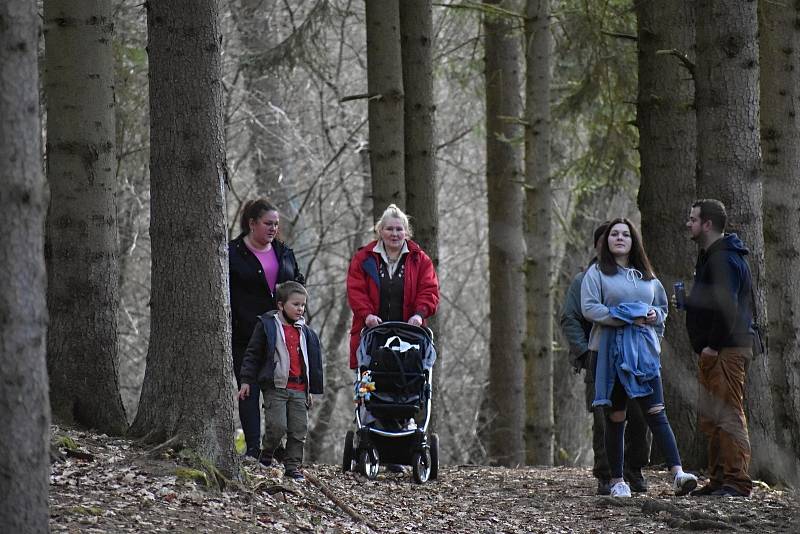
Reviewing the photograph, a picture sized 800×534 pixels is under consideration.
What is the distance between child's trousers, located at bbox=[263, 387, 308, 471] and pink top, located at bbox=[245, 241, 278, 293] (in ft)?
3.56

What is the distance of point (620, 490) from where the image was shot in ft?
27.6

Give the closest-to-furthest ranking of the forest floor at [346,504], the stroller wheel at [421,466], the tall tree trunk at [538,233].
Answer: the forest floor at [346,504]
the stroller wheel at [421,466]
the tall tree trunk at [538,233]

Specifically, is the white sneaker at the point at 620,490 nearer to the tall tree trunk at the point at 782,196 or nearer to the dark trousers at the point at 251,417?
the dark trousers at the point at 251,417

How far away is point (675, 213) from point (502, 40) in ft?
20.3

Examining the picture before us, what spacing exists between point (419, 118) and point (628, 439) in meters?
4.06

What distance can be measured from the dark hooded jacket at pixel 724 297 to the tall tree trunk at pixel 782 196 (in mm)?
2678

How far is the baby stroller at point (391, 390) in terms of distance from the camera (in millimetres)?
8930

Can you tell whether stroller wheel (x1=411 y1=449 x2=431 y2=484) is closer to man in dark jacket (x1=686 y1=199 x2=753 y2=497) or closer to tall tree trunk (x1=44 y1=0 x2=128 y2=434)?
man in dark jacket (x1=686 y1=199 x2=753 y2=497)

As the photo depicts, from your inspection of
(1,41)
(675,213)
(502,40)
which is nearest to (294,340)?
(675,213)

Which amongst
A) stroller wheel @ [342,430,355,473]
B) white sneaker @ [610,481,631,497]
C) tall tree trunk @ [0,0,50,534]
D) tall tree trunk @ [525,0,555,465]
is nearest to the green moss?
tall tree trunk @ [0,0,50,534]

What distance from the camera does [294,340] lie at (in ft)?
28.7

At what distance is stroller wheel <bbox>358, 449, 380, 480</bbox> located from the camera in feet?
29.5

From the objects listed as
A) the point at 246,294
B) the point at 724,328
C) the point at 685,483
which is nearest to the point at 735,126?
the point at 724,328

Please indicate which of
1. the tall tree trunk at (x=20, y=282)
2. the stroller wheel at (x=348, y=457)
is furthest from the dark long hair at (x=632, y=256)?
the tall tree trunk at (x=20, y=282)
